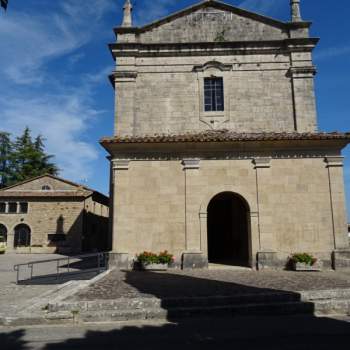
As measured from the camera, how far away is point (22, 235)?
110 ft

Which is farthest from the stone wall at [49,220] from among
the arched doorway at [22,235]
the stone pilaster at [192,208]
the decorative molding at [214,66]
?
the stone pilaster at [192,208]

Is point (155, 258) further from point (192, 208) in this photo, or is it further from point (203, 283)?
point (203, 283)

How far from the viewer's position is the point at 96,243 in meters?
36.9

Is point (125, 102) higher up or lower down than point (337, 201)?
higher up

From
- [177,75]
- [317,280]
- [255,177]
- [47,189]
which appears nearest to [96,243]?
[47,189]

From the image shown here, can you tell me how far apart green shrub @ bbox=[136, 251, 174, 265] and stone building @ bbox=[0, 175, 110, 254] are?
2067cm

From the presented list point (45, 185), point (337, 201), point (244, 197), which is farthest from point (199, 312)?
point (45, 185)

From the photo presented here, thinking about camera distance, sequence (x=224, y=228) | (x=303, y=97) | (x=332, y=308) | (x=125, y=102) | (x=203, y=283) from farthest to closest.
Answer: (x=224, y=228), (x=125, y=102), (x=303, y=97), (x=203, y=283), (x=332, y=308)

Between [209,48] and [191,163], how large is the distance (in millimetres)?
7339

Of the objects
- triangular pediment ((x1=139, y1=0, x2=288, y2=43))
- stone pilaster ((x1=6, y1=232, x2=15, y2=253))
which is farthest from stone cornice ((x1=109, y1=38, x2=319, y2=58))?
stone pilaster ((x1=6, y1=232, x2=15, y2=253))

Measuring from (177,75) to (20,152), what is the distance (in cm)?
3768

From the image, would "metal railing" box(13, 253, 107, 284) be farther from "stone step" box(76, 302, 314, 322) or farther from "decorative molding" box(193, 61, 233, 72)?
"decorative molding" box(193, 61, 233, 72)

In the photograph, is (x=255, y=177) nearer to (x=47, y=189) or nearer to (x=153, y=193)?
(x=153, y=193)

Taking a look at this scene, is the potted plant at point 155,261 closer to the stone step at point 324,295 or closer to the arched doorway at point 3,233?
the stone step at point 324,295
